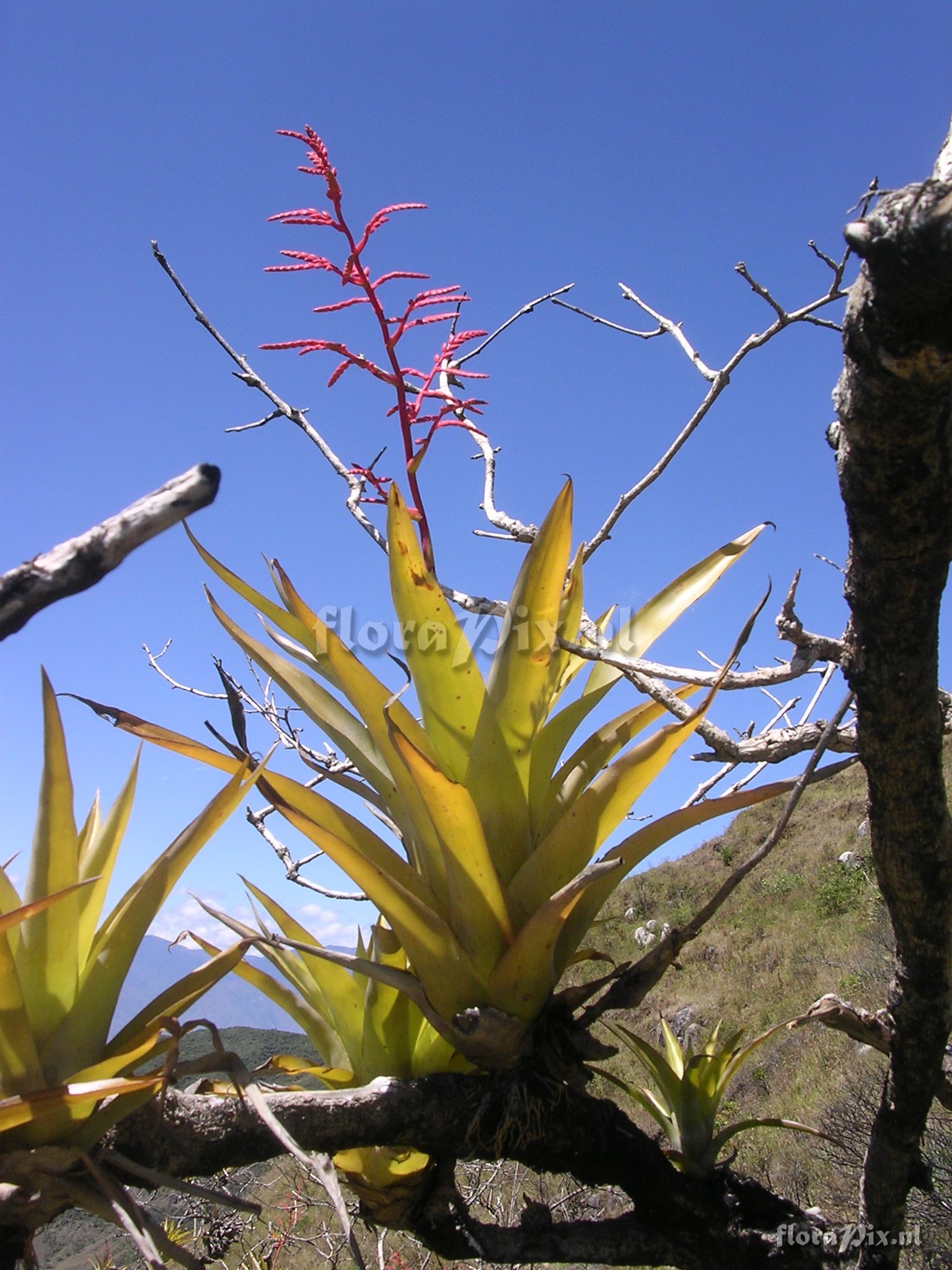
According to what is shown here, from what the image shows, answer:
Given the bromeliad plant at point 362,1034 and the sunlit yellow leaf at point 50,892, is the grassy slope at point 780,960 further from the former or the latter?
the sunlit yellow leaf at point 50,892

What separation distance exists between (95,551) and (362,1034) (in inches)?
39.3

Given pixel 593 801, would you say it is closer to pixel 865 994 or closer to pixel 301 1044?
pixel 301 1044

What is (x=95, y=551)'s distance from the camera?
0.35 metres

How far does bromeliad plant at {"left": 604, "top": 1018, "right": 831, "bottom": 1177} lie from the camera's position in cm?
132

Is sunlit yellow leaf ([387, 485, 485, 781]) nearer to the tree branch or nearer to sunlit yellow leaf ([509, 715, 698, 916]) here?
sunlit yellow leaf ([509, 715, 698, 916])

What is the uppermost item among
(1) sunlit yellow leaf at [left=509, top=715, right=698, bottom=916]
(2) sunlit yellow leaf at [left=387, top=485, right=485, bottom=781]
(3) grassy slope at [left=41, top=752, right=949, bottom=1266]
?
(2) sunlit yellow leaf at [left=387, top=485, right=485, bottom=781]

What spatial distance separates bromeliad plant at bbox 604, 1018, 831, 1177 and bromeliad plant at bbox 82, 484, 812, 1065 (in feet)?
1.23

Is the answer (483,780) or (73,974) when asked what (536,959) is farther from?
(73,974)

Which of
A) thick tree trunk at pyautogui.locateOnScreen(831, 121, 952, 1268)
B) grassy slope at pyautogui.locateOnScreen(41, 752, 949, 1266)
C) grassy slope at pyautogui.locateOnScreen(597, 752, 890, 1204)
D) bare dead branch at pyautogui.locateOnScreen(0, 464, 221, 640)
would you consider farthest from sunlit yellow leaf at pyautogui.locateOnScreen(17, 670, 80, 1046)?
grassy slope at pyautogui.locateOnScreen(597, 752, 890, 1204)

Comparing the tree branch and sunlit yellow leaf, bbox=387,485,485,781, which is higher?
sunlit yellow leaf, bbox=387,485,485,781

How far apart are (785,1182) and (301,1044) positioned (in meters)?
4.18

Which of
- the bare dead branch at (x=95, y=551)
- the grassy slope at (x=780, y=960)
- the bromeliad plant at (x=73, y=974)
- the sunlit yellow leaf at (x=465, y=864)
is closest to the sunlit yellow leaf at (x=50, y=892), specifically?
the bromeliad plant at (x=73, y=974)

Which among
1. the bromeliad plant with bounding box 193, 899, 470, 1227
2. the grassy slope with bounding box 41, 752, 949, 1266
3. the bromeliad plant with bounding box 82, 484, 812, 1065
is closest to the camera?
the bromeliad plant with bounding box 82, 484, 812, 1065

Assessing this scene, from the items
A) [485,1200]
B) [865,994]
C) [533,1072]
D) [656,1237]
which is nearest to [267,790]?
[533,1072]
